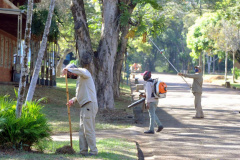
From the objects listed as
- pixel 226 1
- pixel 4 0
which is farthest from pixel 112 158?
pixel 226 1

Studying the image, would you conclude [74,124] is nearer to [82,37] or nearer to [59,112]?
[59,112]

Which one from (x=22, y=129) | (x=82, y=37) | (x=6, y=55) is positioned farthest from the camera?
(x=6, y=55)

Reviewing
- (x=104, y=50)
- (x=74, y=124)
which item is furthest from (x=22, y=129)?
(x=104, y=50)

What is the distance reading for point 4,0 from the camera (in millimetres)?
21781

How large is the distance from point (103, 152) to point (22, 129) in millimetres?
1704

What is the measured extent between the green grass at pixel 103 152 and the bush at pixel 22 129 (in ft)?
0.90

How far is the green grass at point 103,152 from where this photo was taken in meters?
7.43

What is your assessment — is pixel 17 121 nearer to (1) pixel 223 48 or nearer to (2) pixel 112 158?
(2) pixel 112 158

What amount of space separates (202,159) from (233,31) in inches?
1248

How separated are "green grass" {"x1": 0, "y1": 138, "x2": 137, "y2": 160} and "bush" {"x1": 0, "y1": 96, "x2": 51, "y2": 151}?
0.90ft

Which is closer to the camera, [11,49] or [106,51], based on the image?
[106,51]

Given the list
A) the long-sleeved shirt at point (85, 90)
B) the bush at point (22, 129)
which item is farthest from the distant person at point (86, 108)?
the bush at point (22, 129)

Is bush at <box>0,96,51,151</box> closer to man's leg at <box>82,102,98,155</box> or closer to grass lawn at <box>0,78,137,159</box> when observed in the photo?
grass lawn at <box>0,78,137,159</box>

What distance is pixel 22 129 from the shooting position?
789 centimetres
